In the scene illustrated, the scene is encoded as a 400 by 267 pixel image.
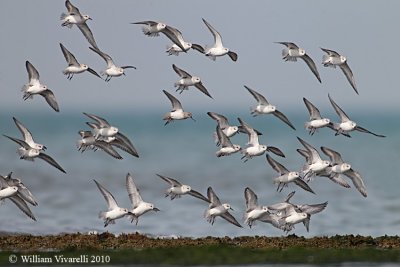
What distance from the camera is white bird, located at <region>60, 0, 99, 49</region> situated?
3181 cm

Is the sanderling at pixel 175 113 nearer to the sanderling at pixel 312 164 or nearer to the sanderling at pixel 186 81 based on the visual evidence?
the sanderling at pixel 186 81

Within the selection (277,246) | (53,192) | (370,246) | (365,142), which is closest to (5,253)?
(277,246)

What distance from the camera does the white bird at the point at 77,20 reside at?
31.8 m

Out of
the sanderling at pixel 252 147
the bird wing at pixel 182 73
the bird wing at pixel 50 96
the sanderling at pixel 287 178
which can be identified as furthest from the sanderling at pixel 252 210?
the bird wing at pixel 50 96

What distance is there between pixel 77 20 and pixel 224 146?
4.35 m

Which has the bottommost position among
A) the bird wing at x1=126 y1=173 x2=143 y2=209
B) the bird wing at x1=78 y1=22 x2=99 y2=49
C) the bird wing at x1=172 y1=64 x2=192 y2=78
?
the bird wing at x1=126 y1=173 x2=143 y2=209

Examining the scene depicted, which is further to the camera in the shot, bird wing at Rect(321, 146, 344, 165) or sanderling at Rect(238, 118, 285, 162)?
sanderling at Rect(238, 118, 285, 162)

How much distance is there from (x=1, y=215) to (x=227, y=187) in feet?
48.6

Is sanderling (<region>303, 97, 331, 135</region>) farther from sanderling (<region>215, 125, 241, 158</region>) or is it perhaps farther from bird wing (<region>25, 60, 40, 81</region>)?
bird wing (<region>25, 60, 40, 81</region>)

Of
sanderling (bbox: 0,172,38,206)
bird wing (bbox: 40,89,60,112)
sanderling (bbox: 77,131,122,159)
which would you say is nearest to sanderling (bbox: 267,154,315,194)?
sanderling (bbox: 77,131,122,159)

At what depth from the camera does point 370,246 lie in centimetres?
2609

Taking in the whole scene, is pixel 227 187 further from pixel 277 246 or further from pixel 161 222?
pixel 277 246

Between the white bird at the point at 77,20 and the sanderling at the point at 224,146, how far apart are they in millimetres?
3344

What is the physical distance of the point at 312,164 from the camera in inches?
1185
